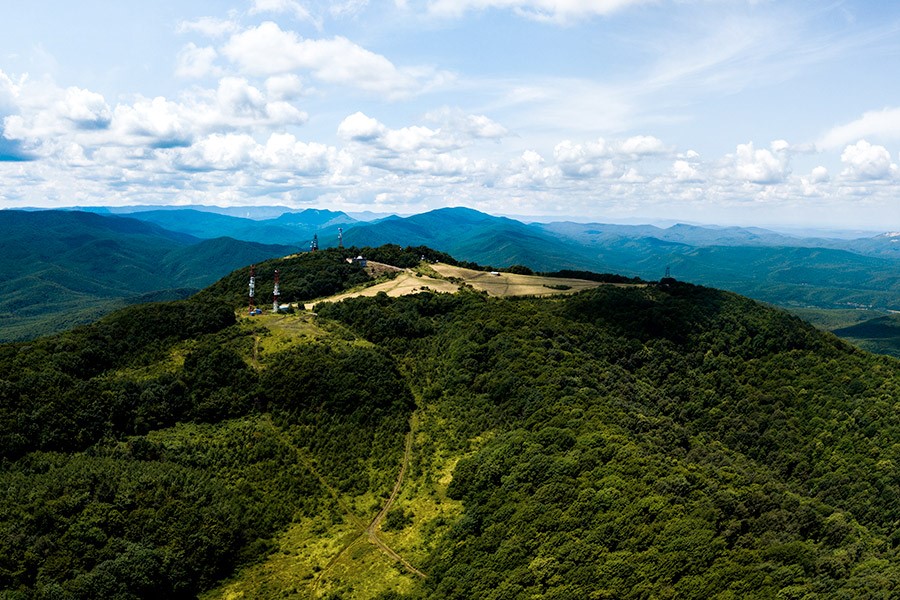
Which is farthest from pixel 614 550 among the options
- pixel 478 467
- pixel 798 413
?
pixel 798 413

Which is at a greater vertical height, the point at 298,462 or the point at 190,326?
the point at 190,326

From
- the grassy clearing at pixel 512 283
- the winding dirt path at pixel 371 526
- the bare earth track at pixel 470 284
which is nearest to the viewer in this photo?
the winding dirt path at pixel 371 526

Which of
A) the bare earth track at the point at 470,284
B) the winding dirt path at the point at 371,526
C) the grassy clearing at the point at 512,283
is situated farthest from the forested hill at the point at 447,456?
the grassy clearing at the point at 512,283

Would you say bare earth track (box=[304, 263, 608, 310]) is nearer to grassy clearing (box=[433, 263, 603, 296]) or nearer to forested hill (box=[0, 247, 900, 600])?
grassy clearing (box=[433, 263, 603, 296])

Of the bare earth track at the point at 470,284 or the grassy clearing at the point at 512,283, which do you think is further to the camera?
the grassy clearing at the point at 512,283

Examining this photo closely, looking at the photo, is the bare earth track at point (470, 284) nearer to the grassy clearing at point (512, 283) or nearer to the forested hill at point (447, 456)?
the grassy clearing at point (512, 283)

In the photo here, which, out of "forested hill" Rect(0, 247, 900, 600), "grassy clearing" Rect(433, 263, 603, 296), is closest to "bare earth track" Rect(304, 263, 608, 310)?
"grassy clearing" Rect(433, 263, 603, 296)

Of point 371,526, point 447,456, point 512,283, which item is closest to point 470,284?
point 512,283

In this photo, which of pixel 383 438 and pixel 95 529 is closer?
pixel 95 529

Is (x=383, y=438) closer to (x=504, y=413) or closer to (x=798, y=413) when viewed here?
(x=504, y=413)

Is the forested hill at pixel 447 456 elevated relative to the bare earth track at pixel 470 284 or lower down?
lower down
